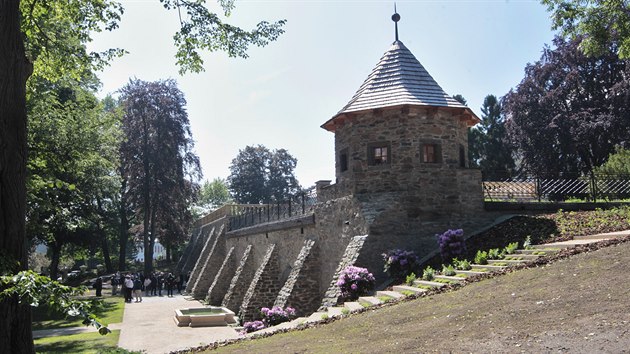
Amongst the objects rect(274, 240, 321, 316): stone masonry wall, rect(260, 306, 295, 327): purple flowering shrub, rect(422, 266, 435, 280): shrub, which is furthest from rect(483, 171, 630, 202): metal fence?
rect(260, 306, 295, 327): purple flowering shrub

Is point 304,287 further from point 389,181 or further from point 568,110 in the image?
point 568,110

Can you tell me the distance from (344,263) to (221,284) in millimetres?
15215

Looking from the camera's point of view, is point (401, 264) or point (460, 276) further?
point (401, 264)

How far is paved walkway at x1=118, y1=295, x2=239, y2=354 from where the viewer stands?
14.8m

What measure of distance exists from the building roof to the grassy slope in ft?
23.2

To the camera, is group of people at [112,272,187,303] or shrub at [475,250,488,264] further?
group of people at [112,272,187,303]

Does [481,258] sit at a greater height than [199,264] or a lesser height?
greater

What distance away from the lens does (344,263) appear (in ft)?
48.2

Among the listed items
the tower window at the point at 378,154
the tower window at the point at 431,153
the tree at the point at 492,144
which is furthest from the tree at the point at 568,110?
the tower window at the point at 378,154

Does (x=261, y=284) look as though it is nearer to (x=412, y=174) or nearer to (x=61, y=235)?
(x=412, y=174)

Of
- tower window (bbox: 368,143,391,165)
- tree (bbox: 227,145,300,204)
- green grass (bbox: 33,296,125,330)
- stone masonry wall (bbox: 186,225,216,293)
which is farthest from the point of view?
tree (bbox: 227,145,300,204)

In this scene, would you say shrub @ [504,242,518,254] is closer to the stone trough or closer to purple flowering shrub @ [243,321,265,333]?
purple flowering shrub @ [243,321,265,333]

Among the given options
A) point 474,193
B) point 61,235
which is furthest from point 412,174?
point 61,235

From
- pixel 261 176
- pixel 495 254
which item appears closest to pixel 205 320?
pixel 495 254
